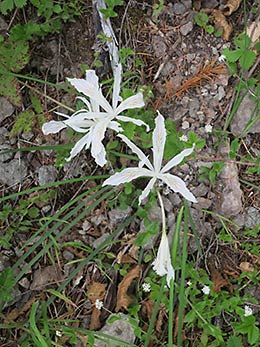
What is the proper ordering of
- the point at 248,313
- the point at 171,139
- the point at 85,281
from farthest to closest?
1. the point at 85,281
2. the point at 248,313
3. the point at 171,139

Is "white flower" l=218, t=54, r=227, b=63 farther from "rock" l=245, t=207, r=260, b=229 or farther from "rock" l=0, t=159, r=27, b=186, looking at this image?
"rock" l=0, t=159, r=27, b=186

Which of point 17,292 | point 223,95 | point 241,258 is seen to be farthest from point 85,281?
point 223,95

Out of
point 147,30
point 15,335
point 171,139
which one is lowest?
point 15,335

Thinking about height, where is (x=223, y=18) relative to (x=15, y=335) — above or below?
above

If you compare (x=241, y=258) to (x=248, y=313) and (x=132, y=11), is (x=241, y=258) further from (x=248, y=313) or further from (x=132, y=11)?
(x=132, y=11)

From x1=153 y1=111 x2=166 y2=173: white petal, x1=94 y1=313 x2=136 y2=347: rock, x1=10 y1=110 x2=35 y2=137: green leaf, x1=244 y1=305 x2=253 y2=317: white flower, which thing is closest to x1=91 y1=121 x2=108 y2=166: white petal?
x1=153 y1=111 x2=166 y2=173: white petal

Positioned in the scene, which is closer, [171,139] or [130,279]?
[171,139]

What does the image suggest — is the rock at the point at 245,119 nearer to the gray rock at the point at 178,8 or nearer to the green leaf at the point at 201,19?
the green leaf at the point at 201,19

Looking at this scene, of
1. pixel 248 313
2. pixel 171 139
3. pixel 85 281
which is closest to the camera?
pixel 171 139

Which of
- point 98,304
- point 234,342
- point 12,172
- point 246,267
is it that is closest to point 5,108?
point 12,172
